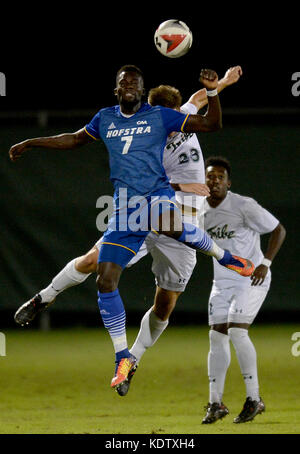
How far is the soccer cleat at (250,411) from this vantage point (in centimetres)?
787

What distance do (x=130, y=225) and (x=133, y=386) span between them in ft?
11.7

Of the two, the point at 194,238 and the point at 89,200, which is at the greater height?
the point at 194,238

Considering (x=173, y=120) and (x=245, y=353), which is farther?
(x=245, y=353)

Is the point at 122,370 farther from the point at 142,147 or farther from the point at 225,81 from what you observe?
the point at 225,81

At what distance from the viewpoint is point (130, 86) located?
701 cm

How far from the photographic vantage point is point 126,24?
1567 centimetres

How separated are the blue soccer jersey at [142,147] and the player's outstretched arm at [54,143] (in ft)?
1.44

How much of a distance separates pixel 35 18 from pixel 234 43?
3593 millimetres

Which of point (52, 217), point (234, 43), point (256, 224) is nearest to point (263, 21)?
point (234, 43)

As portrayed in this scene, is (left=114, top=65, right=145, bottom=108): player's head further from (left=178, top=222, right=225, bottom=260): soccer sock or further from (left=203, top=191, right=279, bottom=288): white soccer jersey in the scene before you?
(left=203, top=191, right=279, bottom=288): white soccer jersey

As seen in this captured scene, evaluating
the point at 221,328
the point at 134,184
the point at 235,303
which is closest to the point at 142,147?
the point at 134,184

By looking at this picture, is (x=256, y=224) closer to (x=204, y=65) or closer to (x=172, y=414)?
(x=172, y=414)

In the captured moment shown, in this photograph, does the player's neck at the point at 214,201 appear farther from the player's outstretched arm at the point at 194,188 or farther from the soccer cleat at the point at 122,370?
the soccer cleat at the point at 122,370

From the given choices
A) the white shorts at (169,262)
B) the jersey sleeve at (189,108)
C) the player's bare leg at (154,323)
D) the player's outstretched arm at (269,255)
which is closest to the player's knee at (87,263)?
the white shorts at (169,262)
